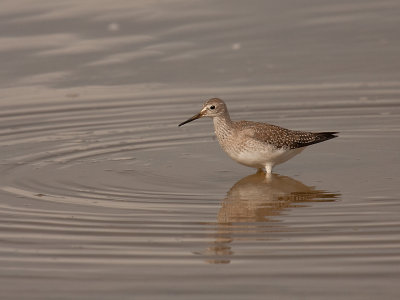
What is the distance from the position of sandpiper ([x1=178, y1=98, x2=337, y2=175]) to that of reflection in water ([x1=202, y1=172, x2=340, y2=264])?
12.8 inches

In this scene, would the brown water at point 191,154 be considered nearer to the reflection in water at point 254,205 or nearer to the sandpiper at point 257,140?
the reflection in water at point 254,205

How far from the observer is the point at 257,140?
1407cm

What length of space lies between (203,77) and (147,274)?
10.3 meters

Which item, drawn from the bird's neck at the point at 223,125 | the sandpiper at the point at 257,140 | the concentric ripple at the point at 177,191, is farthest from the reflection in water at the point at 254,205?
the bird's neck at the point at 223,125

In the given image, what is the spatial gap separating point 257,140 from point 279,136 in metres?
0.40

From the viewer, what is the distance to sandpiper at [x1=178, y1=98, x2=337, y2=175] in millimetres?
14008

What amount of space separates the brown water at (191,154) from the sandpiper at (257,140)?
31 centimetres

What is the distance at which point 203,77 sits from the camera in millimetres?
19234

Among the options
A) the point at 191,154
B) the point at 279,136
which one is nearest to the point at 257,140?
the point at 279,136

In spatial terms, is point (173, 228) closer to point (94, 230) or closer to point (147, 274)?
point (94, 230)

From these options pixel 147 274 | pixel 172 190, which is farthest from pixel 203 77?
pixel 147 274

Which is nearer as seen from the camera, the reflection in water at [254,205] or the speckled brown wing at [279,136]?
the reflection in water at [254,205]

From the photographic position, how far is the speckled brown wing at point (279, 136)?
1415 cm

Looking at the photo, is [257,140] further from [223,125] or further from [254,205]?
[254,205]
